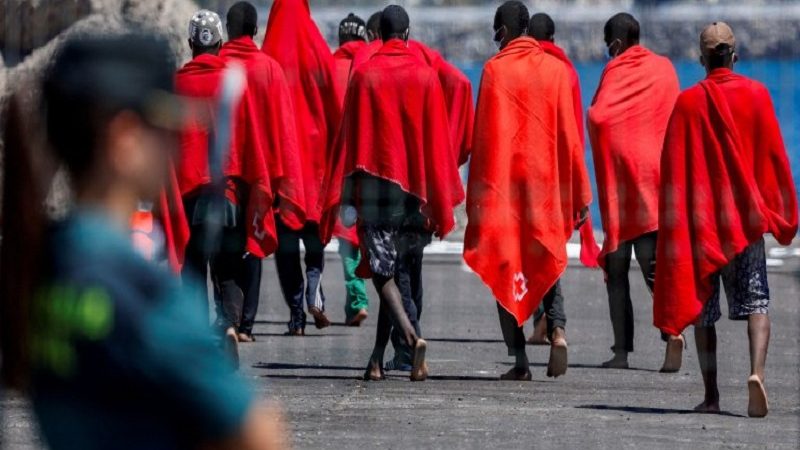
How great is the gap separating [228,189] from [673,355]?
2184mm

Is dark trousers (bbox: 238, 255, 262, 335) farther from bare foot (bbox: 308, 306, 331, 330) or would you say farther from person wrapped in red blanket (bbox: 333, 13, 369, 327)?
person wrapped in red blanket (bbox: 333, 13, 369, 327)

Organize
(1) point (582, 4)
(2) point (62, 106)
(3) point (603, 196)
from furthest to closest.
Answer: (1) point (582, 4) → (3) point (603, 196) → (2) point (62, 106)

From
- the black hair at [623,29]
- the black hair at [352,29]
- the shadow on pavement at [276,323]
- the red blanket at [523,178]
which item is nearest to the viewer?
the red blanket at [523,178]

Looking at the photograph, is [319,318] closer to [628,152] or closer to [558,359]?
[628,152]

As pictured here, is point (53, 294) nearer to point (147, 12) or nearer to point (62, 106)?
point (62, 106)

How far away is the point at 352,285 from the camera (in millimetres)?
12828

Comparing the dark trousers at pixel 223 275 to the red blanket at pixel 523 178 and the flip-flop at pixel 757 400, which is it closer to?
the red blanket at pixel 523 178

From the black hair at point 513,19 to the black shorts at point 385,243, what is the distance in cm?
106

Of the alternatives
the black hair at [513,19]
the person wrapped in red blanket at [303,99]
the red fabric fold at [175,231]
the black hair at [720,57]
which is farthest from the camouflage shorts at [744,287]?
the person wrapped in red blanket at [303,99]

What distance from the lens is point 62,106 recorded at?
302cm

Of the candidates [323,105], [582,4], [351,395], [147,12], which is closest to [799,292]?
[582,4]

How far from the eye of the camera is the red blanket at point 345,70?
41.0 feet

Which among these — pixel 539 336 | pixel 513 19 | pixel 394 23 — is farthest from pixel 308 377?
pixel 539 336

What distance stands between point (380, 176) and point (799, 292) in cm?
693
